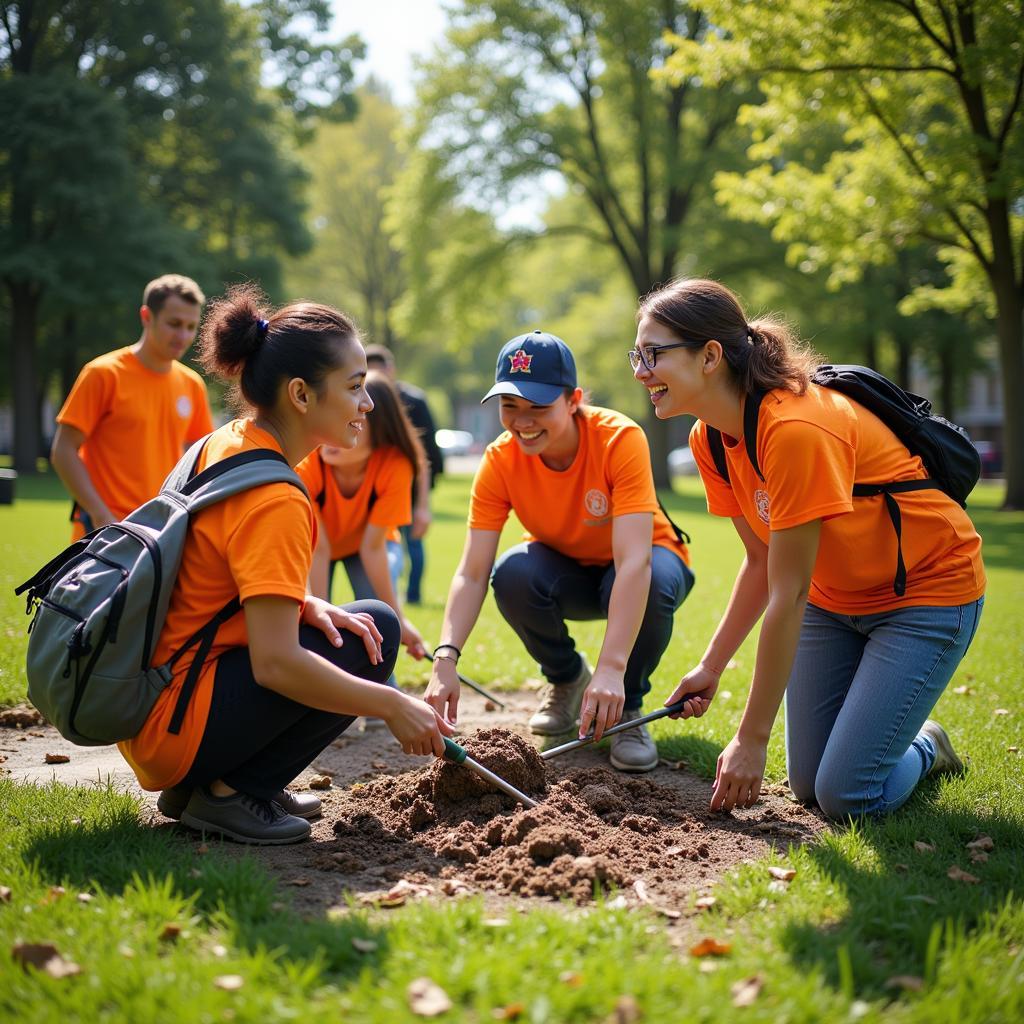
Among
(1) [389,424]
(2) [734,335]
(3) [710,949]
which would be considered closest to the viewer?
(3) [710,949]

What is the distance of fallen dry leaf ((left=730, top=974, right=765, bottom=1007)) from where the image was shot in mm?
2363

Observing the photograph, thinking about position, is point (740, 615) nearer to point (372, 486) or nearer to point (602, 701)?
point (602, 701)

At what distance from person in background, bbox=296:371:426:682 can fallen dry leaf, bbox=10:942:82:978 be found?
2.90 meters

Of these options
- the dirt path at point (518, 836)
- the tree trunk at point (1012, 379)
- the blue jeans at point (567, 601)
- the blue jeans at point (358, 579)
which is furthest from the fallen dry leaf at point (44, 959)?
the tree trunk at point (1012, 379)

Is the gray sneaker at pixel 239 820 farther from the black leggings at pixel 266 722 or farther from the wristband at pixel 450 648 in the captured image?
the wristband at pixel 450 648

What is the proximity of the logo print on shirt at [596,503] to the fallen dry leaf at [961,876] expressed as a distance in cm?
214

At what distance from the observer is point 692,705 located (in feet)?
13.2

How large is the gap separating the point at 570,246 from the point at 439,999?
36127 millimetres

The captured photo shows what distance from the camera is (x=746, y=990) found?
2.41m

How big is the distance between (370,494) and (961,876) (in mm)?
3613

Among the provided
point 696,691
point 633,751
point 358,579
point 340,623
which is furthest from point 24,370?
point 696,691

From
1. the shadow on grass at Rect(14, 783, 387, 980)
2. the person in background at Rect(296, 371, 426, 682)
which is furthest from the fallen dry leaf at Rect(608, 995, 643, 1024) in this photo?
the person in background at Rect(296, 371, 426, 682)

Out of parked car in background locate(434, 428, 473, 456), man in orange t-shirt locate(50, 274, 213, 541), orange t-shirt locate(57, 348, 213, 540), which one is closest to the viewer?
man in orange t-shirt locate(50, 274, 213, 541)

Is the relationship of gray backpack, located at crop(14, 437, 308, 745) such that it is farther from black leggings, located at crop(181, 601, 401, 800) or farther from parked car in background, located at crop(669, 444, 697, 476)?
parked car in background, located at crop(669, 444, 697, 476)
